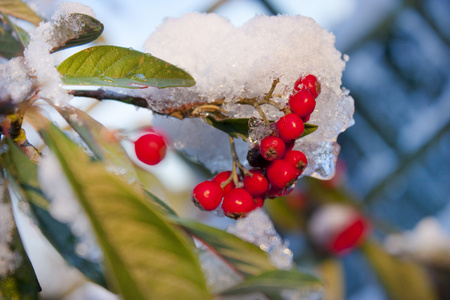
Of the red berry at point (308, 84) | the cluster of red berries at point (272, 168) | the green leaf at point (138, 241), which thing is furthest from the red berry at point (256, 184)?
the green leaf at point (138, 241)

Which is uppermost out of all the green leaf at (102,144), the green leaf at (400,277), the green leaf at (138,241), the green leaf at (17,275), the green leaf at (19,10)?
the green leaf at (138,241)

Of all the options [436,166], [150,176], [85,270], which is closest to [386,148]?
[436,166]

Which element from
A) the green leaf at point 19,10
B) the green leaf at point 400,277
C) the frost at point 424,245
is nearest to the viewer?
the green leaf at point 19,10

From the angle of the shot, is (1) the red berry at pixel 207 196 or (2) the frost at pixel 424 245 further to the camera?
(2) the frost at pixel 424 245

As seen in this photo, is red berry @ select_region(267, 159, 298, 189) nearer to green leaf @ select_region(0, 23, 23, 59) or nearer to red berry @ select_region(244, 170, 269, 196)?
red berry @ select_region(244, 170, 269, 196)

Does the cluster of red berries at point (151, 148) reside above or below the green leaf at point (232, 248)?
below

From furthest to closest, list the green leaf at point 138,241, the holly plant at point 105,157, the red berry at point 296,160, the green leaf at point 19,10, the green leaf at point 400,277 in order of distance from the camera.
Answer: the green leaf at point 400,277, the green leaf at point 19,10, the red berry at point 296,160, the holly plant at point 105,157, the green leaf at point 138,241

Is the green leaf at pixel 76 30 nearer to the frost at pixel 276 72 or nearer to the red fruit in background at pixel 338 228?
the frost at pixel 276 72

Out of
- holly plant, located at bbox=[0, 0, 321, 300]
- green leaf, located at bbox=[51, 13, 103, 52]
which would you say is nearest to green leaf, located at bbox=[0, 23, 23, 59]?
holly plant, located at bbox=[0, 0, 321, 300]
